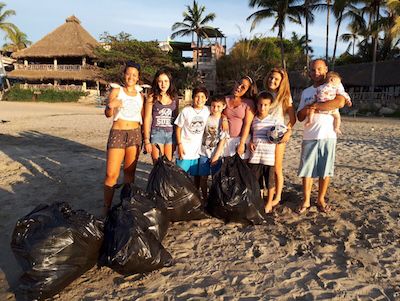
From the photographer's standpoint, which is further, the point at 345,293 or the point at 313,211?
the point at 313,211

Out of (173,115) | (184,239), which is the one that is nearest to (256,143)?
(173,115)

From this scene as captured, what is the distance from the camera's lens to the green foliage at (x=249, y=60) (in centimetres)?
3150

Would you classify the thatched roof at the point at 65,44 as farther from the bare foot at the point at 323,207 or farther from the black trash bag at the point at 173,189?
the bare foot at the point at 323,207

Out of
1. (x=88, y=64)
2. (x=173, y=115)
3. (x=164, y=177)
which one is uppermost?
(x=88, y=64)

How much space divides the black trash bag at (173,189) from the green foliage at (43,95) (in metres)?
28.7

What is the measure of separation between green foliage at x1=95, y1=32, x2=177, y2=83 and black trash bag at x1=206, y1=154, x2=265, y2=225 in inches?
1023

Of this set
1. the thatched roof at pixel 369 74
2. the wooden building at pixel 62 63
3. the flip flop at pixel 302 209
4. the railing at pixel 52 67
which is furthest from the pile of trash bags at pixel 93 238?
the railing at pixel 52 67

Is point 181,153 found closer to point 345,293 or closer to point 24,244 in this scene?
point 24,244

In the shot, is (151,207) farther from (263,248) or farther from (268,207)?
(268,207)

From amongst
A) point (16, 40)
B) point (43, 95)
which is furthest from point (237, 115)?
point (16, 40)

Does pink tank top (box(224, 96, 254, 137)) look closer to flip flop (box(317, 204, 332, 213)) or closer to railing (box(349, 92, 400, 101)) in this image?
flip flop (box(317, 204, 332, 213))

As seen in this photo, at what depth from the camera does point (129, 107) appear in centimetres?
333

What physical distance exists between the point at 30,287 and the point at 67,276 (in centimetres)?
23

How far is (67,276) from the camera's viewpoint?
2281 mm
